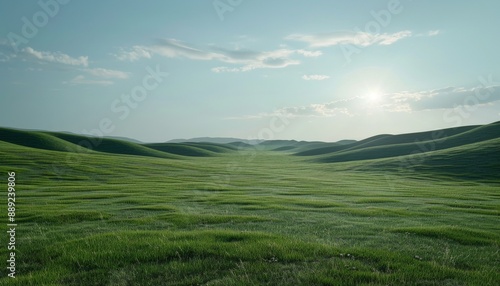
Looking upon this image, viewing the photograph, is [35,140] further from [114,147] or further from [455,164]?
[455,164]

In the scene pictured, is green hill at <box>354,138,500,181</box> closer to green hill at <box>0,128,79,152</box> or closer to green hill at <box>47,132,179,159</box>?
green hill at <box>47,132,179,159</box>

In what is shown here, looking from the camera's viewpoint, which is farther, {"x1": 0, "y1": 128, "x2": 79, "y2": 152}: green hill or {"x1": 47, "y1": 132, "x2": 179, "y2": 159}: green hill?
{"x1": 47, "y1": 132, "x2": 179, "y2": 159}: green hill

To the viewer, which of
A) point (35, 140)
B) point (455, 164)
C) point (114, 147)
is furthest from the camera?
→ point (114, 147)

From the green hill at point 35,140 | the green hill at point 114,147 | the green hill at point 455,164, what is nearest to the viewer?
the green hill at point 455,164

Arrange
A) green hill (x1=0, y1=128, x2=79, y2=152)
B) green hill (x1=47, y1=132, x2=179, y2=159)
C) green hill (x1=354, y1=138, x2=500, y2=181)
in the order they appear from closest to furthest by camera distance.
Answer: green hill (x1=354, y1=138, x2=500, y2=181) < green hill (x1=0, y1=128, x2=79, y2=152) < green hill (x1=47, y1=132, x2=179, y2=159)

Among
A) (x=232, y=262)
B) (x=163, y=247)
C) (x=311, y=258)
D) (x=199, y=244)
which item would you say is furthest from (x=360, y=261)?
(x=163, y=247)

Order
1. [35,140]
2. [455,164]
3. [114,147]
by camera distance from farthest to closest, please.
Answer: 1. [114,147]
2. [35,140]
3. [455,164]

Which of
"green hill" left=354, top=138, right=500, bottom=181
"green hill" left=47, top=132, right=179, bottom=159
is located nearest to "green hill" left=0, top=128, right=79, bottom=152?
"green hill" left=47, top=132, right=179, bottom=159

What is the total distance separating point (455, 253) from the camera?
13117 mm

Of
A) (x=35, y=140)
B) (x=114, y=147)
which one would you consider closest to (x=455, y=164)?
(x=114, y=147)

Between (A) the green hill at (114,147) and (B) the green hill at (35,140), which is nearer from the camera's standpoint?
(B) the green hill at (35,140)

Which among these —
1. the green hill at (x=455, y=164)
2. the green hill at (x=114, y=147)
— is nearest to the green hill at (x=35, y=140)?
the green hill at (x=114, y=147)

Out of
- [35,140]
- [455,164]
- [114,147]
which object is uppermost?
[35,140]

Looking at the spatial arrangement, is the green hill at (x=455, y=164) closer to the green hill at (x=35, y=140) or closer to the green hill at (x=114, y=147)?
the green hill at (x=114, y=147)
